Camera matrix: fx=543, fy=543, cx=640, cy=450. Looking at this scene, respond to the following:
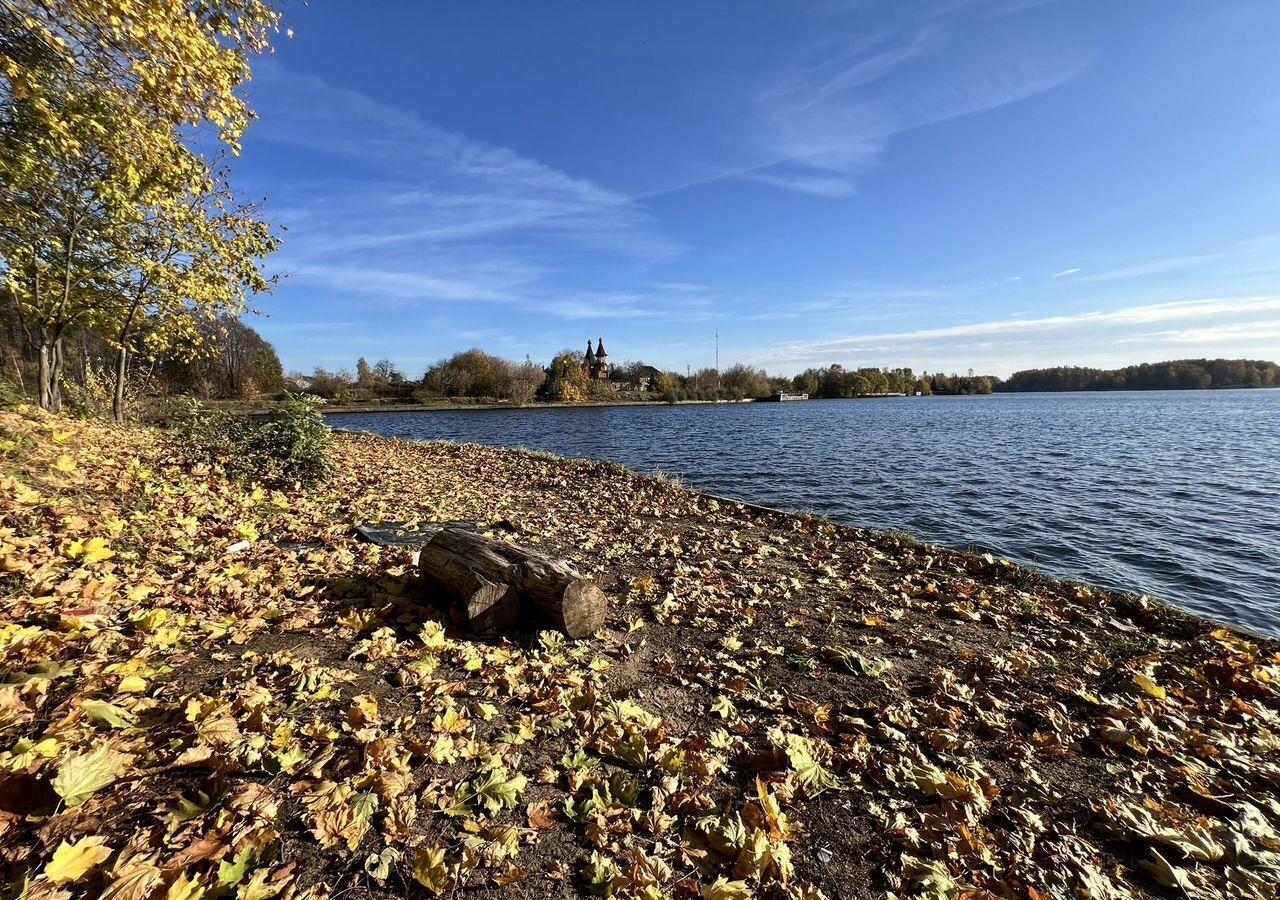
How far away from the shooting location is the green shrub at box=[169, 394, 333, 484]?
9.38 meters

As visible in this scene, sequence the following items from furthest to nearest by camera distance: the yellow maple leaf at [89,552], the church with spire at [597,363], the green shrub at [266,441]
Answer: the church with spire at [597,363]
the green shrub at [266,441]
the yellow maple leaf at [89,552]

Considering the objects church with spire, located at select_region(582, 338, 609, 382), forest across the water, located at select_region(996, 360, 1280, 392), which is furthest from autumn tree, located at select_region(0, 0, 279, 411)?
forest across the water, located at select_region(996, 360, 1280, 392)

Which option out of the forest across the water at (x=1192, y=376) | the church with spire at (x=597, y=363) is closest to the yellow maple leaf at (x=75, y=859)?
the church with spire at (x=597, y=363)

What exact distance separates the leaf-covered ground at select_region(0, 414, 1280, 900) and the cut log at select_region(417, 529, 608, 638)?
0.24 m

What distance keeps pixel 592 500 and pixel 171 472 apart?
7.43 m

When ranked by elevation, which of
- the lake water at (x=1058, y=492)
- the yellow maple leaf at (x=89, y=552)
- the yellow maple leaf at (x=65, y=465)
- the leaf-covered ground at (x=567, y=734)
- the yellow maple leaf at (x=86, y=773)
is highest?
the yellow maple leaf at (x=65, y=465)

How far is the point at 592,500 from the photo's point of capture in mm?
12547

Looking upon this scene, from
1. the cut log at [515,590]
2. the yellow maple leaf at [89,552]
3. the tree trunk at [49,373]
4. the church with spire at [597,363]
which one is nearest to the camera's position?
the yellow maple leaf at [89,552]

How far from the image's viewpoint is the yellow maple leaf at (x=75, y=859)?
7.10ft

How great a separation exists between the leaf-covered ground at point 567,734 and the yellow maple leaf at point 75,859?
15 mm

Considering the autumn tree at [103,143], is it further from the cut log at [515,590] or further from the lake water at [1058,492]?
the lake water at [1058,492]

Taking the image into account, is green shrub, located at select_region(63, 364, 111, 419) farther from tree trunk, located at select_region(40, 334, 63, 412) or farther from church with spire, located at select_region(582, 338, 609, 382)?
church with spire, located at select_region(582, 338, 609, 382)

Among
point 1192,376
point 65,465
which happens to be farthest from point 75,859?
point 1192,376

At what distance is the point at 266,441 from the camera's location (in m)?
9.88
